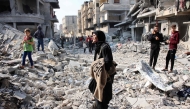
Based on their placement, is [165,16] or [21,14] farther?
[21,14]

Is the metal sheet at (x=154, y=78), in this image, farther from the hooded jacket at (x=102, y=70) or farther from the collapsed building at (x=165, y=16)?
the collapsed building at (x=165, y=16)

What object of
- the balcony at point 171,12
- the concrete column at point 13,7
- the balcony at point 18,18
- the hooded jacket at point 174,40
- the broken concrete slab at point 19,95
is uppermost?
the concrete column at point 13,7

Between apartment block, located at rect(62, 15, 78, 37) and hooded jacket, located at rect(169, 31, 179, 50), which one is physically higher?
apartment block, located at rect(62, 15, 78, 37)

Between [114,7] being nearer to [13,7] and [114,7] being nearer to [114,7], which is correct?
[114,7]

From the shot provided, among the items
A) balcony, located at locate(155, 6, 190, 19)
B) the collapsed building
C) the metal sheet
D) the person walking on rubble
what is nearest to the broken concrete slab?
the person walking on rubble

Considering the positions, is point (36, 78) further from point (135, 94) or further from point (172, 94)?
point (172, 94)

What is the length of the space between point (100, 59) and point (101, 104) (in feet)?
2.44

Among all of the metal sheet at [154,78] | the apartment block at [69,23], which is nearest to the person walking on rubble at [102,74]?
the metal sheet at [154,78]

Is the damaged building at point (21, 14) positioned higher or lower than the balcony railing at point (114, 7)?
lower

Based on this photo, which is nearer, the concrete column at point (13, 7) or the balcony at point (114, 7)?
the concrete column at point (13, 7)

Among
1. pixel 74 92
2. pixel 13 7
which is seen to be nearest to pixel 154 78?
pixel 74 92

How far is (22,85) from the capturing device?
4301 millimetres

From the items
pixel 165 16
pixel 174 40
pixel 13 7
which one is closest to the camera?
pixel 174 40

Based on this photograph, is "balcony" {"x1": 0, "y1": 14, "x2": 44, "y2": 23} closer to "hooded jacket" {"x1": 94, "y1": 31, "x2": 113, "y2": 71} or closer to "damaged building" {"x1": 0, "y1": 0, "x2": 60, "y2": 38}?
"damaged building" {"x1": 0, "y1": 0, "x2": 60, "y2": 38}
